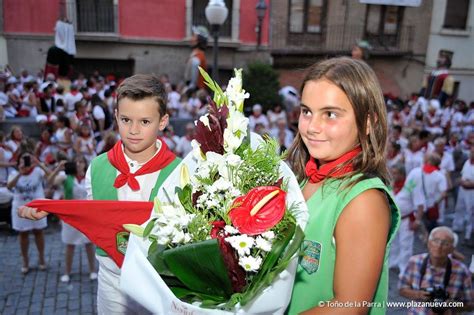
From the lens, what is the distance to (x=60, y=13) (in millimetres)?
8203

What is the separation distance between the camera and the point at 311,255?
1531 millimetres

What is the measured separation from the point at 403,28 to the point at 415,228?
339 cm

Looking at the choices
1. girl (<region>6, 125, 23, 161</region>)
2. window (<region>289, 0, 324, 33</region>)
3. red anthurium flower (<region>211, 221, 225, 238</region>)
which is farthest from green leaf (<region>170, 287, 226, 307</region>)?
window (<region>289, 0, 324, 33</region>)

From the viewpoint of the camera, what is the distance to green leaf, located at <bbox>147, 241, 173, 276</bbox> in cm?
143

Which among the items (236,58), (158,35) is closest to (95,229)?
(158,35)

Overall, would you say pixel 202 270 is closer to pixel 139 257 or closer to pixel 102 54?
pixel 139 257

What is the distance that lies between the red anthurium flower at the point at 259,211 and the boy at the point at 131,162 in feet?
3.50

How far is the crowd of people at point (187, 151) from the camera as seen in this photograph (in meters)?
5.39

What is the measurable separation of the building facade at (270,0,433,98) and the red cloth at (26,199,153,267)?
3.49 ft

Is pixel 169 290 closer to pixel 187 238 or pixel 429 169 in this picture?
pixel 187 238

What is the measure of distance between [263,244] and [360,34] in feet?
25.2

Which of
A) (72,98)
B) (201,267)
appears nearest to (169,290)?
(201,267)

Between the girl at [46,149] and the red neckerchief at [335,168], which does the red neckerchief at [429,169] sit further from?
the girl at [46,149]

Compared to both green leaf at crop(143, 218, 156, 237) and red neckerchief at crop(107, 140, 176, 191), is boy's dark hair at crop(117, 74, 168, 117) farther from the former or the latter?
green leaf at crop(143, 218, 156, 237)
